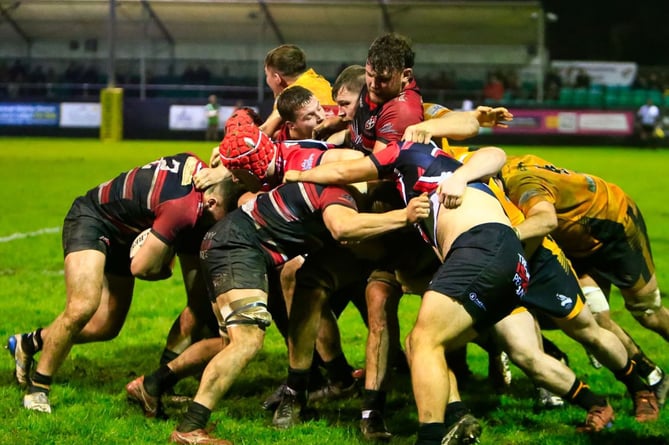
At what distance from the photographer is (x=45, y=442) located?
18.3ft

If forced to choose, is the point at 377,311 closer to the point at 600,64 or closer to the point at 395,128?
the point at 395,128

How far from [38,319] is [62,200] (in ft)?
28.0

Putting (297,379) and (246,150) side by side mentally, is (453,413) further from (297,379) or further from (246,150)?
(246,150)

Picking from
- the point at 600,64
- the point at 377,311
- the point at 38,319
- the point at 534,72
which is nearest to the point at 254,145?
the point at 377,311

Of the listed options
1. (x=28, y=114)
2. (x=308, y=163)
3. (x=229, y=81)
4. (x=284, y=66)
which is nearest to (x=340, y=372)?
(x=308, y=163)

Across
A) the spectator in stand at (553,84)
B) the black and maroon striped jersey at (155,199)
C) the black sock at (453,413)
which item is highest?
the spectator in stand at (553,84)

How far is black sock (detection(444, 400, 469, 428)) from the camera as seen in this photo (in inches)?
208

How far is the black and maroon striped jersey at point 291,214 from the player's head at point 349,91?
98 centimetres

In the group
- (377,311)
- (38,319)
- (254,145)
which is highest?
(254,145)

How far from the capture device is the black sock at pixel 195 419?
5.47 meters

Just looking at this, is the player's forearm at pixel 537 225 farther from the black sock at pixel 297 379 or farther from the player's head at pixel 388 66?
the black sock at pixel 297 379

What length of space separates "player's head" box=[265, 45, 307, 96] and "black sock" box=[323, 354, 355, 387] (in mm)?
2307

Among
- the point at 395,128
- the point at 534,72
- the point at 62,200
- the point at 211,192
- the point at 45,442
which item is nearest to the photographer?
the point at 45,442

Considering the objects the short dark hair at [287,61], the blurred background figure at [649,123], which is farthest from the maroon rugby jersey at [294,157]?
the blurred background figure at [649,123]
